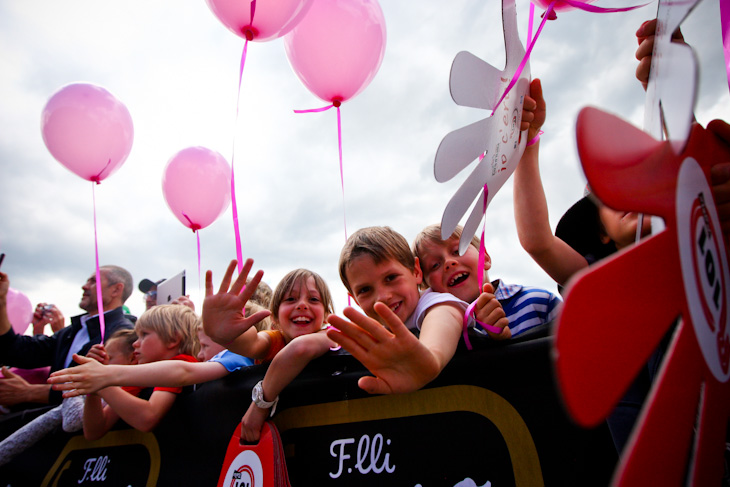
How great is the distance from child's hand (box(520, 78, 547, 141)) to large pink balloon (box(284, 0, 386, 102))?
136 centimetres

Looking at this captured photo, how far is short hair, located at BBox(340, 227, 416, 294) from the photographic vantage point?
1586 millimetres

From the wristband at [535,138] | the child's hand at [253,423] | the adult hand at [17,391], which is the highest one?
the wristband at [535,138]

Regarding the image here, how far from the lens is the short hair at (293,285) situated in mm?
2033

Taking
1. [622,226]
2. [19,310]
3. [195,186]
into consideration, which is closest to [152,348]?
[195,186]

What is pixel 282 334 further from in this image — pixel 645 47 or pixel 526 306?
pixel 645 47

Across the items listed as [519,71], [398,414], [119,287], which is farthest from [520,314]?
[119,287]

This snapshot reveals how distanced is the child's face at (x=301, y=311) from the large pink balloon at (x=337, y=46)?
112 centimetres

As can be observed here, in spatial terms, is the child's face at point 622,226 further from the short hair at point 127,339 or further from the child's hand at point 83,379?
the short hair at point 127,339

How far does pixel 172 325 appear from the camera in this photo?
93.0 inches

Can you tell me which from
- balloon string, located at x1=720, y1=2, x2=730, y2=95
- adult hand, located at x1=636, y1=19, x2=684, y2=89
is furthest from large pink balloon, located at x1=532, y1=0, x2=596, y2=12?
balloon string, located at x1=720, y1=2, x2=730, y2=95

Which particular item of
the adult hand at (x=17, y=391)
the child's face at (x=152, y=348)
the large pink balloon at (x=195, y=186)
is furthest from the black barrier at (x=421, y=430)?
the large pink balloon at (x=195, y=186)

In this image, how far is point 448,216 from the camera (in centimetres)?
101

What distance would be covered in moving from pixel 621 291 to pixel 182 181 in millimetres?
3308

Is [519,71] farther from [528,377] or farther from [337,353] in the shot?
[337,353]
